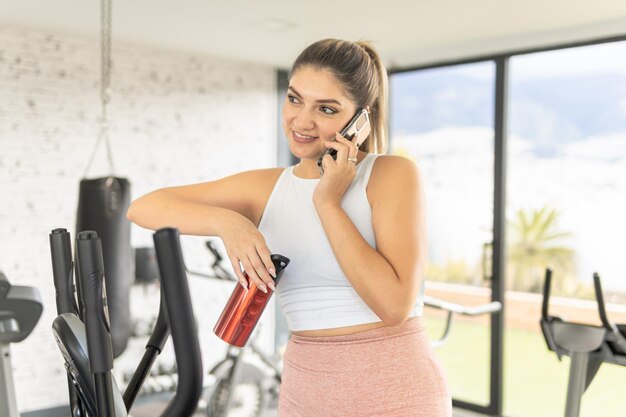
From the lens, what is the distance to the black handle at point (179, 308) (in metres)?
0.68

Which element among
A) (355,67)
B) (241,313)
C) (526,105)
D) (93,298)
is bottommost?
(241,313)

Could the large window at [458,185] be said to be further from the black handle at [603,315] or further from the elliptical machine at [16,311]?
the elliptical machine at [16,311]

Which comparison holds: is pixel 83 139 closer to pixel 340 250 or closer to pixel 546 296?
pixel 546 296

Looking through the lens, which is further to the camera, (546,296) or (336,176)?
(546,296)

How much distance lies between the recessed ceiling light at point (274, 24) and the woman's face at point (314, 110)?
2.85 meters

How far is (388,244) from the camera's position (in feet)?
4.09

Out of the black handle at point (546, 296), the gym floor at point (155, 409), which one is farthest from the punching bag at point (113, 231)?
the black handle at point (546, 296)

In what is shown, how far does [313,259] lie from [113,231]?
2.82 m

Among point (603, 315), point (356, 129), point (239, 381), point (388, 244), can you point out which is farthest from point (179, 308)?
point (239, 381)

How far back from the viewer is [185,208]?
1355 mm

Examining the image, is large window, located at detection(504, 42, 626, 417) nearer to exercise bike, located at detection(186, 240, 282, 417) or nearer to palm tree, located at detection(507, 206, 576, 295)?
palm tree, located at detection(507, 206, 576, 295)

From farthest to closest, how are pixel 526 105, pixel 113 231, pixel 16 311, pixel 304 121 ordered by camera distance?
pixel 526 105, pixel 113 231, pixel 16 311, pixel 304 121

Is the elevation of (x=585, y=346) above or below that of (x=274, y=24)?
below

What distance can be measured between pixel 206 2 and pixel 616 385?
318cm
